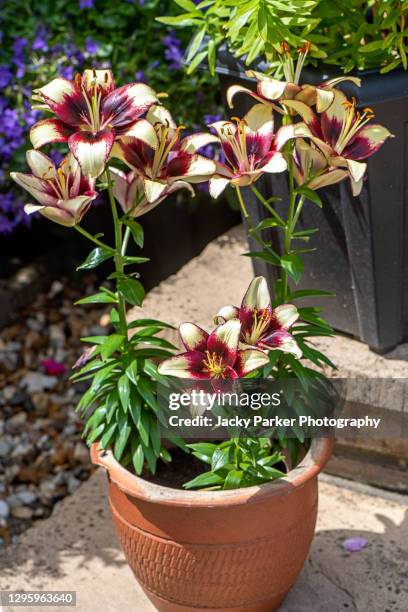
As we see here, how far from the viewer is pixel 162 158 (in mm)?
1662

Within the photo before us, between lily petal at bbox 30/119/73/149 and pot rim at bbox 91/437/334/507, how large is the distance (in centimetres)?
62

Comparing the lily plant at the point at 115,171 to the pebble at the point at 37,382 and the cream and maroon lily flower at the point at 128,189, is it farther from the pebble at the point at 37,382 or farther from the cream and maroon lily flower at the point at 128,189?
the pebble at the point at 37,382

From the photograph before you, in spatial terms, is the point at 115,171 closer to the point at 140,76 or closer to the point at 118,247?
the point at 118,247

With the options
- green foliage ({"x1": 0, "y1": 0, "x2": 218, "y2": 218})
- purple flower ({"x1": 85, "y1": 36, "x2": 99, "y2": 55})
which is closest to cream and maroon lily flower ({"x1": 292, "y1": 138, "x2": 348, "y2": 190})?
green foliage ({"x1": 0, "y1": 0, "x2": 218, "y2": 218})

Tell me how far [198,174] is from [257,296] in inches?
9.2

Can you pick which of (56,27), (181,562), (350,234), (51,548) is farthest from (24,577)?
(56,27)

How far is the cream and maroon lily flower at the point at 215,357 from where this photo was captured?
162 cm

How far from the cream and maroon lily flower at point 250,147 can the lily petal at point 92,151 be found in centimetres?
20

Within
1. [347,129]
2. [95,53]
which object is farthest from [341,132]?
[95,53]

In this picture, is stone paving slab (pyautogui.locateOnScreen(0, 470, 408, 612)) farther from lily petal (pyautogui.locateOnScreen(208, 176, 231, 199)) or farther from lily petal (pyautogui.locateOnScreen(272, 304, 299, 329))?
lily petal (pyautogui.locateOnScreen(208, 176, 231, 199))

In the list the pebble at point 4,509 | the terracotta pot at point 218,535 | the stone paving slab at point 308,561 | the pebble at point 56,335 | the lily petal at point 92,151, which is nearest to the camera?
the lily petal at point 92,151

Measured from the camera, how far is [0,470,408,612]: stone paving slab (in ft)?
6.75

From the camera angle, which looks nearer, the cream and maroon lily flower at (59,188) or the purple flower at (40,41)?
the cream and maroon lily flower at (59,188)

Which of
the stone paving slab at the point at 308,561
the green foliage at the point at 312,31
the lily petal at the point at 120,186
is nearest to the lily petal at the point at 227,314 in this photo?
the lily petal at the point at 120,186
